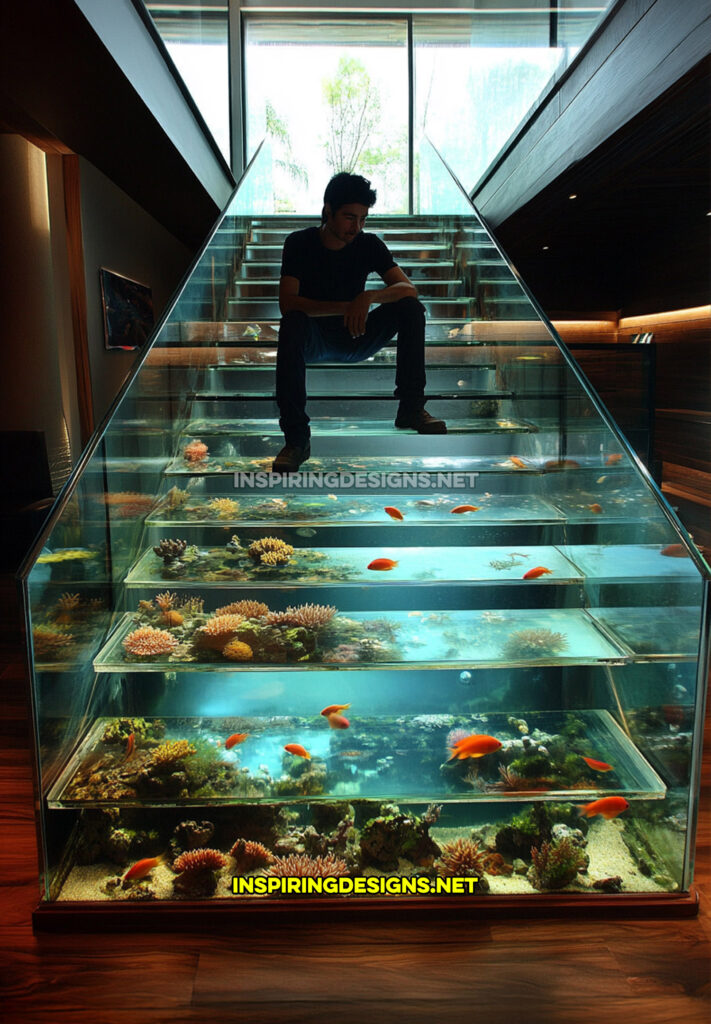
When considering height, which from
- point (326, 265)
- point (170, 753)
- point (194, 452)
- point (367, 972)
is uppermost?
point (326, 265)

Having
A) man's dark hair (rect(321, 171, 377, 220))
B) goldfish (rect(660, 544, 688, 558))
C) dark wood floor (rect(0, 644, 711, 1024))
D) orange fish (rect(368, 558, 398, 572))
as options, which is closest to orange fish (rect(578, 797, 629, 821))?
dark wood floor (rect(0, 644, 711, 1024))

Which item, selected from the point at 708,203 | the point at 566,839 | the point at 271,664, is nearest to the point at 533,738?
the point at 566,839

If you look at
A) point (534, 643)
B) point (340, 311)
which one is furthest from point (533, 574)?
point (340, 311)

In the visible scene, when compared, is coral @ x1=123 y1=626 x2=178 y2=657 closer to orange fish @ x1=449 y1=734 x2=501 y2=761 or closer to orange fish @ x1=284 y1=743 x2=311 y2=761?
orange fish @ x1=284 y1=743 x2=311 y2=761

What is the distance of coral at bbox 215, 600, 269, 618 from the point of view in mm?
2109

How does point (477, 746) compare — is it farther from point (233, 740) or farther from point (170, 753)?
point (170, 753)

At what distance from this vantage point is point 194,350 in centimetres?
334

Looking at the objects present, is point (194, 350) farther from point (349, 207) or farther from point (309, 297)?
point (349, 207)

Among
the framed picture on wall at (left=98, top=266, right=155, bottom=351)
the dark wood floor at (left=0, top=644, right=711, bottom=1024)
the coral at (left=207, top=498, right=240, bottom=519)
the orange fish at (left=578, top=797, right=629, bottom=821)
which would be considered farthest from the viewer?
the framed picture on wall at (left=98, top=266, right=155, bottom=351)

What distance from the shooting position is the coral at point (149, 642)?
193 cm

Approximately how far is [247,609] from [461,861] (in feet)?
3.04

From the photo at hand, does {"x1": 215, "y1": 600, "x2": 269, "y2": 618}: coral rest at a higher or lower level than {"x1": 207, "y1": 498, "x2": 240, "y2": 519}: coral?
lower

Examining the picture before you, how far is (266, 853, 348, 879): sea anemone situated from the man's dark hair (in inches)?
89.4
